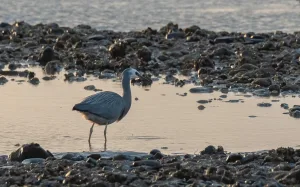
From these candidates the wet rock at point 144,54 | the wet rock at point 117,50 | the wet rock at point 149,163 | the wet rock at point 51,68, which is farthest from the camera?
the wet rock at point 117,50

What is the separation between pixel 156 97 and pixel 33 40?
728 centimetres

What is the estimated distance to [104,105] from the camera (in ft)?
45.4

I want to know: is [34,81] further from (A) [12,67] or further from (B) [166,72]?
(B) [166,72]

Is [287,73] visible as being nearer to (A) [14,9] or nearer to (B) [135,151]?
(B) [135,151]

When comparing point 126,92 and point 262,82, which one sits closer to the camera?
point 126,92

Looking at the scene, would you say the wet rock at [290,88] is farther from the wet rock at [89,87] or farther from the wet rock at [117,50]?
the wet rock at [117,50]

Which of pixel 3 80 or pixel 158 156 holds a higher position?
pixel 3 80

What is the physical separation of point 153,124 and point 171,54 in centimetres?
694

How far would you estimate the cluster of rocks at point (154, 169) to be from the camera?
32.5 ft

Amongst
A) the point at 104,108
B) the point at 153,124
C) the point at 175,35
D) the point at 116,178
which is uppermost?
the point at 175,35

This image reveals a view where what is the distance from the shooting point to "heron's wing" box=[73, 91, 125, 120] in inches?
536

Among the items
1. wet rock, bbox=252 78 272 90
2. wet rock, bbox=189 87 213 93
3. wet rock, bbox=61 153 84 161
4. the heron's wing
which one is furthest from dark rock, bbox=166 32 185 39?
wet rock, bbox=61 153 84 161

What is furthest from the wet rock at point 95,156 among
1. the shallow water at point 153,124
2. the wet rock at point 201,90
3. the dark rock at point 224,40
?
the dark rock at point 224,40

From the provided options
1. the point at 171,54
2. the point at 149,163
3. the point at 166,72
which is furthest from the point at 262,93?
the point at 149,163
